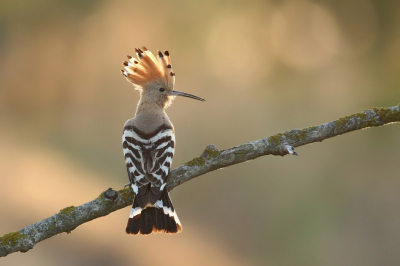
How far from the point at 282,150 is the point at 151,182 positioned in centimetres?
63

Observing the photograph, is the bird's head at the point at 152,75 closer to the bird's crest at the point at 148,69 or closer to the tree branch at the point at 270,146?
the bird's crest at the point at 148,69

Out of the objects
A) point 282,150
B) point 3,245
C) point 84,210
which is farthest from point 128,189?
point 282,150

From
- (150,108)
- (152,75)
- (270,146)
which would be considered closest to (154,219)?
(270,146)

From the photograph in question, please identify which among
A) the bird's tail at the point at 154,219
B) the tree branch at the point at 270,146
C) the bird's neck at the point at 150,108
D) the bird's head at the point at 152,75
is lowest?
the bird's tail at the point at 154,219

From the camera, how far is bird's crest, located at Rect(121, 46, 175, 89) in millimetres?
3027

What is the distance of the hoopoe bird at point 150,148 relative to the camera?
2092mm

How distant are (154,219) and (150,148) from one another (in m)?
0.39

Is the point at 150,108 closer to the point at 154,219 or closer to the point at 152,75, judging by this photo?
the point at 152,75

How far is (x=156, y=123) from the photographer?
2.57 meters

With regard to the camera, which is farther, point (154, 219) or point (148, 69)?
point (148, 69)

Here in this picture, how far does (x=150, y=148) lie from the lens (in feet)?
7.64

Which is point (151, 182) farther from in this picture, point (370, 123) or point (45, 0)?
point (45, 0)

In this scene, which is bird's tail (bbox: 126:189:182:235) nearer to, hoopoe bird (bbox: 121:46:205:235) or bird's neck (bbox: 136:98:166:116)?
hoopoe bird (bbox: 121:46:205:235)

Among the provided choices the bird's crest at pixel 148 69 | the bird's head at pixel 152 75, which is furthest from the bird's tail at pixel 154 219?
the bird's crest at pixel 148 69
